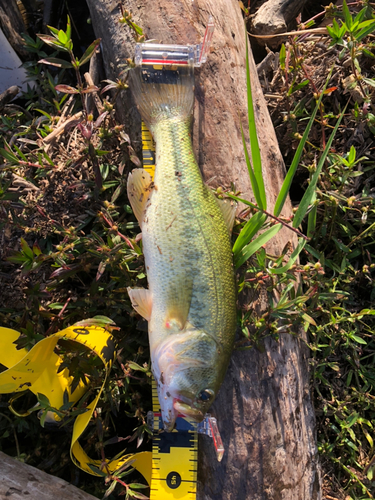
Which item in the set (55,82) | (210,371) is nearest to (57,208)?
(55,82)

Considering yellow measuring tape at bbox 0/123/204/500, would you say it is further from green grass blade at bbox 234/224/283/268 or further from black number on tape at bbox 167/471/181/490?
green grass blade at bbox 234/224/283/268

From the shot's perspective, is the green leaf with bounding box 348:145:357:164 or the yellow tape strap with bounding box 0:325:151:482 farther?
the green leaf with bounding box 348:145:357:164

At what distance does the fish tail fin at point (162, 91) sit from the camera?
265 centimetres

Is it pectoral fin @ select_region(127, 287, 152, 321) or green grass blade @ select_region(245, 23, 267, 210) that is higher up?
green grass blade @ select_region(245, 23, 267, 210)

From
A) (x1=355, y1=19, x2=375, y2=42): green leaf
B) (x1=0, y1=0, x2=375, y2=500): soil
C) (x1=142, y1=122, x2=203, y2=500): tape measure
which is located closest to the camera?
(x1=142, y1=122, x2=203, y2=500): tape measure

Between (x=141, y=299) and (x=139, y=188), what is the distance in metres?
0.78

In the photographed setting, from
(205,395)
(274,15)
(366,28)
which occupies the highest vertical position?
(274,15)

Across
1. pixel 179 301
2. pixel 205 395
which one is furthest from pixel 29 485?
pixel 179 301

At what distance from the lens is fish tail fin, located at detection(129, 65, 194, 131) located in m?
2.65

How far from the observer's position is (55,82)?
3.48 meters

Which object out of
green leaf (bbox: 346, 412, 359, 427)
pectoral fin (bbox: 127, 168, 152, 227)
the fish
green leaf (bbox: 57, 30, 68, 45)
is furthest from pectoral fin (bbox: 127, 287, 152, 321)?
green leaf (bbox: 346, 412, 359, 427)

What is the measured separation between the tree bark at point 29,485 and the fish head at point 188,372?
41.3 inches

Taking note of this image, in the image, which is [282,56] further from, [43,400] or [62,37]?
[43,400]

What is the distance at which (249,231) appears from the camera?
253 cm
